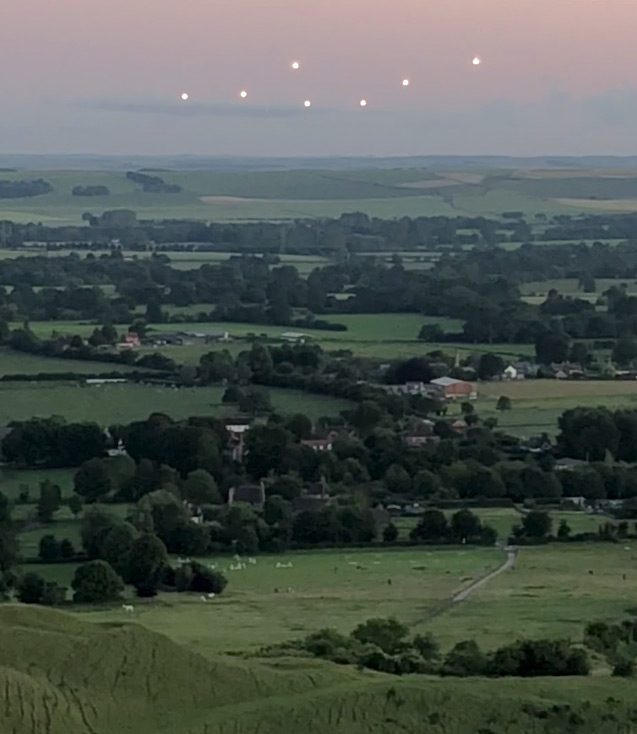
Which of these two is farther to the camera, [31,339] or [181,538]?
[31,339]

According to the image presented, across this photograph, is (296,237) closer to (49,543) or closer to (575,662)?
(49,543)

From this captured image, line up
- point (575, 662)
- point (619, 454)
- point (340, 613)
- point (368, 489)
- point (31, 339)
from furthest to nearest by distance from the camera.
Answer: point (31, 339) → point (619, 454) → point (368, 489) → point (340, 613) → point (575, 662)

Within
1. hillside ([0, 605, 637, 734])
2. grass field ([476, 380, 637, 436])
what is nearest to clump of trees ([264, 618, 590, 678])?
hillside ([0, 605, 637, 734])

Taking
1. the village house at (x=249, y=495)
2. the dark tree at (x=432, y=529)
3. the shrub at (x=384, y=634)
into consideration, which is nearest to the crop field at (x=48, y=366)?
the village house at (x=249, y=495)

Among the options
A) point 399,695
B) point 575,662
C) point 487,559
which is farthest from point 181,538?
point 399,695

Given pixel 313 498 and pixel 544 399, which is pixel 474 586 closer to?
pixel 313 498

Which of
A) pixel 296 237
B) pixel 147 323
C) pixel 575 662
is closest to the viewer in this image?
pixel 575 662

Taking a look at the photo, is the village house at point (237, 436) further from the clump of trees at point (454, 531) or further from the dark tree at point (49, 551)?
the dark tree at point (49, 551)
